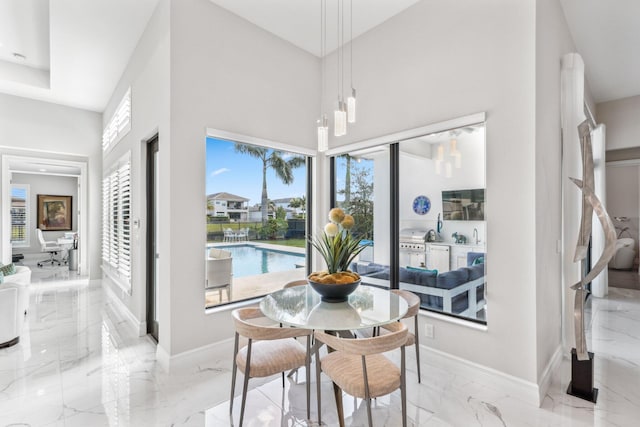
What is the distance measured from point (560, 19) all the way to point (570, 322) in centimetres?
290

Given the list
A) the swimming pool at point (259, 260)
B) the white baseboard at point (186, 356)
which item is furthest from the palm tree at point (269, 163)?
the white baseboard at point (186, 356)

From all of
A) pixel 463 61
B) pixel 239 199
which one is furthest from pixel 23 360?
pixel 463 61

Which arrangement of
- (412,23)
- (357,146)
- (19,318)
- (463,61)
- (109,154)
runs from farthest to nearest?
1. (109,154)
2. (357,146)
3. (19,318)
4. (412,23)
5. (463,61)

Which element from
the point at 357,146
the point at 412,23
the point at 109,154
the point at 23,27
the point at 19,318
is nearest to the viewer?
the point at 412,23

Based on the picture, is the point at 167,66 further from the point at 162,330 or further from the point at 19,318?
the point at 19,318

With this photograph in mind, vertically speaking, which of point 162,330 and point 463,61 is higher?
point 463,61

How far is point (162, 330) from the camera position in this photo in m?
2.76

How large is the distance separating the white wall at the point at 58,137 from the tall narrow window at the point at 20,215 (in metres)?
4.55

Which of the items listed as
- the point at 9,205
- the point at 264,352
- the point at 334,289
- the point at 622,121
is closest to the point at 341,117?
the point at 334,289

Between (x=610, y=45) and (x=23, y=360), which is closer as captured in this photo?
(x=23, y=360)

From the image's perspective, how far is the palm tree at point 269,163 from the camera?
3357mm

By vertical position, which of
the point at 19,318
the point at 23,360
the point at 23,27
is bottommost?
the point at 23,360

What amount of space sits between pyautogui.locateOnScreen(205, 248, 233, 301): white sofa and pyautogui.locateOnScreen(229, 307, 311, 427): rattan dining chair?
100 cm

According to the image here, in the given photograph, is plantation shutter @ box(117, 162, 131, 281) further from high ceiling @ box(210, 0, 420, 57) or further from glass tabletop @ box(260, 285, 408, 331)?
glass tabletop @ box(260, 285, 408, 331)
